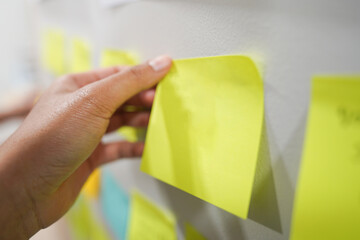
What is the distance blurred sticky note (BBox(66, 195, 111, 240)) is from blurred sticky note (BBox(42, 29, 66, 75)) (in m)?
0.40

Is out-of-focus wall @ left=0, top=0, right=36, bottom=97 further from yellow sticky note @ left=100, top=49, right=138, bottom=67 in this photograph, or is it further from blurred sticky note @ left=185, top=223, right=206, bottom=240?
blurred sticky note @ left=185, top=223, right=206, bottom=240

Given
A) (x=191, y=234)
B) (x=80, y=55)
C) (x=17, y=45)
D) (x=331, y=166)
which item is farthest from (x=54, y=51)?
(x=331, y=166)

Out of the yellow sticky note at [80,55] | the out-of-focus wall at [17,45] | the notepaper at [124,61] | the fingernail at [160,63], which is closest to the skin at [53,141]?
the fingernail at [160,63]

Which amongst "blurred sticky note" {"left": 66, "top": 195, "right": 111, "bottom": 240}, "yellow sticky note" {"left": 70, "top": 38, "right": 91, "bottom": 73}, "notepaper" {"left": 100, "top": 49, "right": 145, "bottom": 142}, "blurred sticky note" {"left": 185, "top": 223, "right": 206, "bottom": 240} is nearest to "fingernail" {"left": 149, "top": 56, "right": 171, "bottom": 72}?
"notepaper" {"left": 100, "top": 49, "right": 145, "bottom": 142}

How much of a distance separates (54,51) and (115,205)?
0.53 metres

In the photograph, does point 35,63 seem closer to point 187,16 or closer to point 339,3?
point 187,16

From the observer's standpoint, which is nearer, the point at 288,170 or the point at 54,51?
the point at 288,170

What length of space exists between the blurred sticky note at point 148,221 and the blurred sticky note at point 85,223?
183 mm

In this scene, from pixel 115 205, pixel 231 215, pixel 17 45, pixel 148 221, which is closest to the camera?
pixel 231 215

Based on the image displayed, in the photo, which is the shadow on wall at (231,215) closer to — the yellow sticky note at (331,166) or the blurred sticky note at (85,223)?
the yellow sticky note at (331,166)

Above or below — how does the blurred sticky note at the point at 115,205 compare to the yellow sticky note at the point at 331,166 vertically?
below

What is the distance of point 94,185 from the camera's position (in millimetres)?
651

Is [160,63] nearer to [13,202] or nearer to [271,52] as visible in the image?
[271,52]

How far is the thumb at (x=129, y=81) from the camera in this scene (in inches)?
12.3
